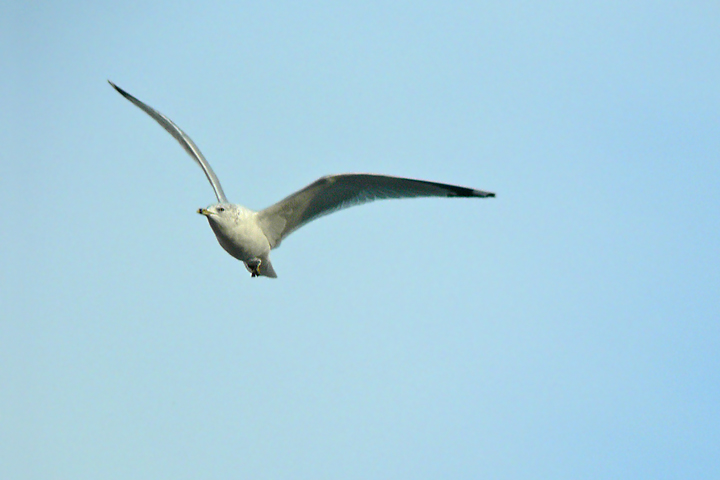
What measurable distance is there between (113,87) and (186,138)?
1755mm

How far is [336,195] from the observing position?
866 cm

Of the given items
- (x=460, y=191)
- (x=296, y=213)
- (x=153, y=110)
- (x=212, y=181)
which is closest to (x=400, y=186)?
(x=460, y=191)

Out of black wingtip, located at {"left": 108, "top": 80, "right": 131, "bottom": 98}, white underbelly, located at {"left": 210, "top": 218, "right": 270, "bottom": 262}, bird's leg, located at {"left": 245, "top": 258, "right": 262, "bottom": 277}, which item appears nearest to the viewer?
white underbelly, located at {"left": 210, "top": 218, "right": 270, "bottom": 262}

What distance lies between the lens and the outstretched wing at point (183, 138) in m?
9.68

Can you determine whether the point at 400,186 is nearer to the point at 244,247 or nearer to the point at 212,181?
the point at 244,247

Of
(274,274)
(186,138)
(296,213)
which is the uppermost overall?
(186,138)

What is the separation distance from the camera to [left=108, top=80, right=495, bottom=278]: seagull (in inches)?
316

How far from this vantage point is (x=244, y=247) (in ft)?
28.1

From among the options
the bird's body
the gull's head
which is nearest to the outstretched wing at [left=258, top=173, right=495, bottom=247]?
the bird's body

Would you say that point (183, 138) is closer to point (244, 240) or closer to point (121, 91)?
point (121, 91)

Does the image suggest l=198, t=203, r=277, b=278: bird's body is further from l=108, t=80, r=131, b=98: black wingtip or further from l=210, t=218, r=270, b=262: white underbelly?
l=108, t=80, r=131, b=98: black wingtip

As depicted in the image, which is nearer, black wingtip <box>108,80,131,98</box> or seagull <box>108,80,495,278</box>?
seagull <box>108,80,495,278</box>

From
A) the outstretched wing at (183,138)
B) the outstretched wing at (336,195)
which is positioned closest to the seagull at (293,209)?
the outstretched wing at (336,195)

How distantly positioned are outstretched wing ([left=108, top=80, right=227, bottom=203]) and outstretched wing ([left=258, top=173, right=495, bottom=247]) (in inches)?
36.9
